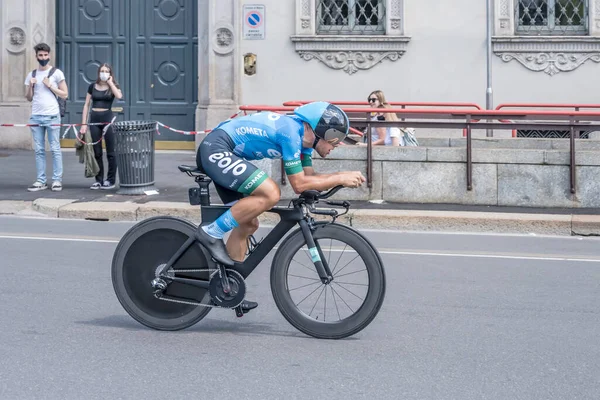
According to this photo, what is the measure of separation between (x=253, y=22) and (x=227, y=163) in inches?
508

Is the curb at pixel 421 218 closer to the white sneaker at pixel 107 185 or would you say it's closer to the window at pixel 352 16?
the white sneaker at pixel 107 185

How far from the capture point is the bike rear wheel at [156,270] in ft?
22.0

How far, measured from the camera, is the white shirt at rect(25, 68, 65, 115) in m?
14.2

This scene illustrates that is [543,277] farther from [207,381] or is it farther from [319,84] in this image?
[319,84]

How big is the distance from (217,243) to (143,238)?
18.6 inches

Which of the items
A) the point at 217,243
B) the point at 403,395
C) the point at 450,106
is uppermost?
the point at 450,106

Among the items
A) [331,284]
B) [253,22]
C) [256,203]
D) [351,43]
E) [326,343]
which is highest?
[253,22]

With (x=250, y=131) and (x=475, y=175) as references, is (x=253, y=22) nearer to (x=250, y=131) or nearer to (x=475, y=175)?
(x=475, y=175)

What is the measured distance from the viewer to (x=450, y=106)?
60.6ft

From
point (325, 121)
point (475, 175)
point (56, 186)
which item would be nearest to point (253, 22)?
point (56, 186)

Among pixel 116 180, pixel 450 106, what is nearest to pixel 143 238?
pixel 116 180

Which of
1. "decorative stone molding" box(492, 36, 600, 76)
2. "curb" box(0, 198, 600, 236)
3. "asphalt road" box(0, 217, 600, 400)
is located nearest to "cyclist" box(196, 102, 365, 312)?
"asphalt road" box(0, 217, 600, 400)

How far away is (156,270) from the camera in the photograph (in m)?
6.75

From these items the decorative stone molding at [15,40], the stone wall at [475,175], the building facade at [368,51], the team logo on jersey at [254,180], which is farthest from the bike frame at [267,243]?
the decorative stone molding at [15,40]
